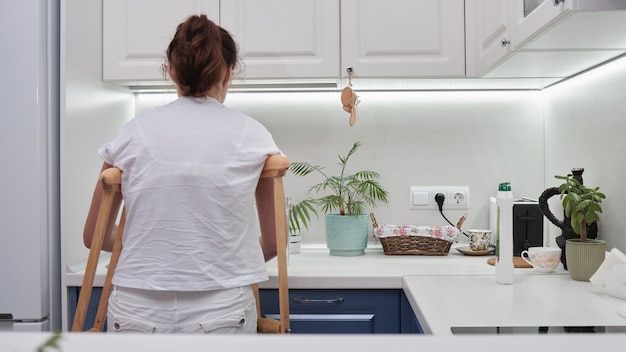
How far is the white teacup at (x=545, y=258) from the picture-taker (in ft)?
5.89

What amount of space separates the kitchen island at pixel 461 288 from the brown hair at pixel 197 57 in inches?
25.9

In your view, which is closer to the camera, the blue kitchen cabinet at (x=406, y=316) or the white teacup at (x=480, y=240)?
the blue kitchen cabinet at (x=406, y=316)

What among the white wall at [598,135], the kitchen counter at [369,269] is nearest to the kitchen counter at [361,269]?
the kitchen counter at [369,269]

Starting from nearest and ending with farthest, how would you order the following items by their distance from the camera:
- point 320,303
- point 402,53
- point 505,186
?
point 505,186 < point 320,303 < point 402,53

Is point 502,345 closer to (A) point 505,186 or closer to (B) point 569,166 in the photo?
(A) point 505,186

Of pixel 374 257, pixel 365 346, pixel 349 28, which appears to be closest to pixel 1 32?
pixel 349 28

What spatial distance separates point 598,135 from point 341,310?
985 millimetres

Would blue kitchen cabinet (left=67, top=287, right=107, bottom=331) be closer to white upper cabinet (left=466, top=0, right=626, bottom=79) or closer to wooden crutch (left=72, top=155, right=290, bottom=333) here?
wooden crutch (left=72, top=155, right=290, bottom=333)

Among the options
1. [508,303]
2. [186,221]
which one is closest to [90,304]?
[186,221]

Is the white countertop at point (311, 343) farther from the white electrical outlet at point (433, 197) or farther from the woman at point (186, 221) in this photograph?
the white electrical outlet at point (433, 197)

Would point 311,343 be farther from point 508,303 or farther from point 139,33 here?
point 139,33

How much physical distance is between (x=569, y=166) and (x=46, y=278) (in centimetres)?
180

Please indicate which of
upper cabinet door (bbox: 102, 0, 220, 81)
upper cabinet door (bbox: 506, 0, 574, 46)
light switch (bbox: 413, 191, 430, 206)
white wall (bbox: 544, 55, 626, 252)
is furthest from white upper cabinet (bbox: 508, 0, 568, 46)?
upper cabinet door (bbox: 102, 0, 220, 81)

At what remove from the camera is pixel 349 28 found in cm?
213
